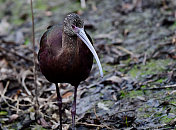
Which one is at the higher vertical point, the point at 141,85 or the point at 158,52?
the point at 158,52

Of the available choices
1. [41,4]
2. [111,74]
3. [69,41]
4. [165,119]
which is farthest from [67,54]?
[41,4]

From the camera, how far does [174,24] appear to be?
732cm

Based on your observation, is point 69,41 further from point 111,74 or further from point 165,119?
point 111,74

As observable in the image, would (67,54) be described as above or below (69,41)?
below

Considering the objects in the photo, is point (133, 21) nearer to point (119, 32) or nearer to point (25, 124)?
point (119, 32)

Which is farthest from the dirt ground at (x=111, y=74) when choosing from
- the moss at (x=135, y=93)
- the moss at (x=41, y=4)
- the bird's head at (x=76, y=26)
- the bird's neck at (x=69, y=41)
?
the bird's head at (x=76, y=26)

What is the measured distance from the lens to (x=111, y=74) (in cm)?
607

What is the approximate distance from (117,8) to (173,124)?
15.5 feet

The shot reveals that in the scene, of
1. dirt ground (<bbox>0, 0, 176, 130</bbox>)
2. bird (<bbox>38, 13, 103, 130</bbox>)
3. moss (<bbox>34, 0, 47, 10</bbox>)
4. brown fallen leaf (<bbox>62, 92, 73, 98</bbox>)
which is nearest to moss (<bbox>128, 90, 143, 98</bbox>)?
dirt ground (<bbox>0, 0, 176, 130</bbox>)

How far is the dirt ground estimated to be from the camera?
16.1 feet

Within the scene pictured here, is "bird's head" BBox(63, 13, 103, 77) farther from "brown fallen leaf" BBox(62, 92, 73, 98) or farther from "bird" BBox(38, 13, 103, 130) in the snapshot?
"brown fallen leaf" BBox(62, 92, 73, 98)

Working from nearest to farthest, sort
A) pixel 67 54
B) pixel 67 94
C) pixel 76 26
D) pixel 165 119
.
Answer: pixel 76 26, pixel 67 54, pixel 165 119, pixel 67 94

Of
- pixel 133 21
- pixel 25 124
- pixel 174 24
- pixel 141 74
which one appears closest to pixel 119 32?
pixel 133 21

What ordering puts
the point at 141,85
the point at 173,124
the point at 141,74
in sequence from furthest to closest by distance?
the point at 141,74
the point at 141,85
the point at 173,124
